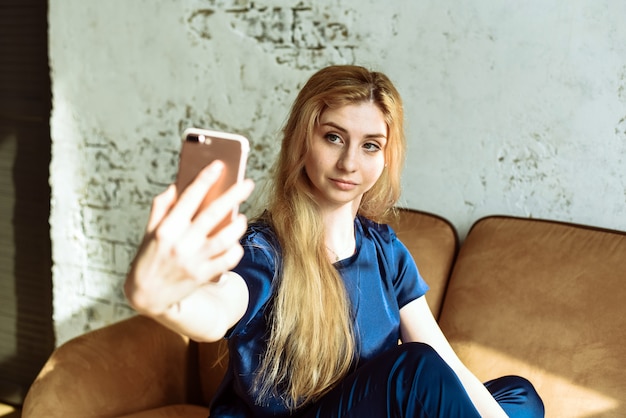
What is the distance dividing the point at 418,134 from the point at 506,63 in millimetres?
338

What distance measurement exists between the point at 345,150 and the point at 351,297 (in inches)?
12.8

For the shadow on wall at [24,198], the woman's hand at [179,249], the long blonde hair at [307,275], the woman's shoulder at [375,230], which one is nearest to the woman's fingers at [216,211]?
Answer: the woman's hand at [179,249]

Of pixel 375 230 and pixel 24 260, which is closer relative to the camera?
pixel 375 230

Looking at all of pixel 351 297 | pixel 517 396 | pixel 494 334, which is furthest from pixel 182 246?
pixel 494 334

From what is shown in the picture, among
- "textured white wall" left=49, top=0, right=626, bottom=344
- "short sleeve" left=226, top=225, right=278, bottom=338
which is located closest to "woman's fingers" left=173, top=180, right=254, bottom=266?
"short sleeve" left=226, top=225, right=278, bottom=338

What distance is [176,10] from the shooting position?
8.55 ft

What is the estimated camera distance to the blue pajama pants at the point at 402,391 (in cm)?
130

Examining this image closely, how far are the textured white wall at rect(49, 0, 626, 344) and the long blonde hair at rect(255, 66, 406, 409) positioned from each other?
0.70 m

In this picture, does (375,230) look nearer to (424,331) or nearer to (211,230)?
(424,331)

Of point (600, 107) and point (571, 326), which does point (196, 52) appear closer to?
point (600, 107)

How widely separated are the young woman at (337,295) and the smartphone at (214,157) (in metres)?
0.23

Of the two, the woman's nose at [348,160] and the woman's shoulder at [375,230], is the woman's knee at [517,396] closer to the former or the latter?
the woman's shoulder at [375,230]

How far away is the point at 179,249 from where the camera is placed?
2.80 ft

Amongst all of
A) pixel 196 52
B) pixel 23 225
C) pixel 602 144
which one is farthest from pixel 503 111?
pixel 23 225
